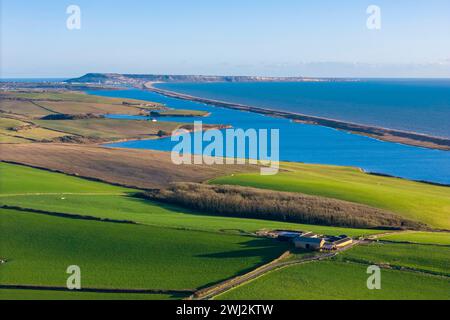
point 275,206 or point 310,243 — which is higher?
point 310,243

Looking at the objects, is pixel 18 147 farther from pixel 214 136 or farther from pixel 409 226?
pixel 409 226

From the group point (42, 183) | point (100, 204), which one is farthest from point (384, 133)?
point (100, 204)

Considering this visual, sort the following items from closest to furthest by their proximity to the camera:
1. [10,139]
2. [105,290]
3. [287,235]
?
[105,290]
[287,235]
[10,139]

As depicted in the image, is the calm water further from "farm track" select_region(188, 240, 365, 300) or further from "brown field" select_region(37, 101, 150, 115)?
"farm track" select_region(188, 240, 365, 300)

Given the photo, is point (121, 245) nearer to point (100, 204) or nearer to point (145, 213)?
point (145, 213)

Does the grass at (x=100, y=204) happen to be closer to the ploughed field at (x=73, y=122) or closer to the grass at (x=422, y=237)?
the grass at (x=422, y=237)
